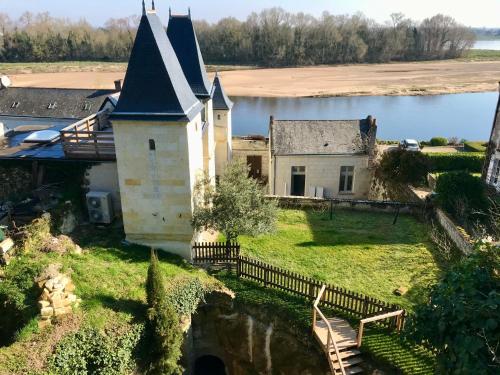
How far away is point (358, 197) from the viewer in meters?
26.6

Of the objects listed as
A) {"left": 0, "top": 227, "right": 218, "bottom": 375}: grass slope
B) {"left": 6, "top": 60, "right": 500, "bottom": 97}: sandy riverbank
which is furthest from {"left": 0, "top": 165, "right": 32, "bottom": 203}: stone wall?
{"left": 6, "top": 60, "right": 500, "bottom": 97}: sandy riverbank

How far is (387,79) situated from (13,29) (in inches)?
3986

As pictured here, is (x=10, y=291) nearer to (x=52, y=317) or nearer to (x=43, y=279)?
(x=43, y=279)

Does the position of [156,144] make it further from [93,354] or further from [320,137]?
[320,137]

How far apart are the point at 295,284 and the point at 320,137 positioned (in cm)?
1436

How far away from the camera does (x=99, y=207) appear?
16.3 metres

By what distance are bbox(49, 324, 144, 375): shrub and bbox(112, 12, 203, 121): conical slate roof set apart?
7.21 metres

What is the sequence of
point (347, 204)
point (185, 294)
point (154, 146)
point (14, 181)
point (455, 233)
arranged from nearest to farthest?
point (185, 294), point (154, 146), point (14, 181), point (455, 233), point (347, 204)

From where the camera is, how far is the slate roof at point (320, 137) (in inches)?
1005

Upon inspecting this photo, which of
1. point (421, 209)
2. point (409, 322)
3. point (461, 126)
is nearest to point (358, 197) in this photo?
point (421, 209)

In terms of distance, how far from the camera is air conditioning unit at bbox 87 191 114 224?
53.1ft

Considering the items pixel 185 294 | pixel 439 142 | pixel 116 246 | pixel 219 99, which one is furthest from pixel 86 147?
pixel 439 142

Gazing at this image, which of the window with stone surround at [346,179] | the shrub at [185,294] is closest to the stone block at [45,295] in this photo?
the shrub at [185,294]

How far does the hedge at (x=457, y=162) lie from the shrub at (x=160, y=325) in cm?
2522
